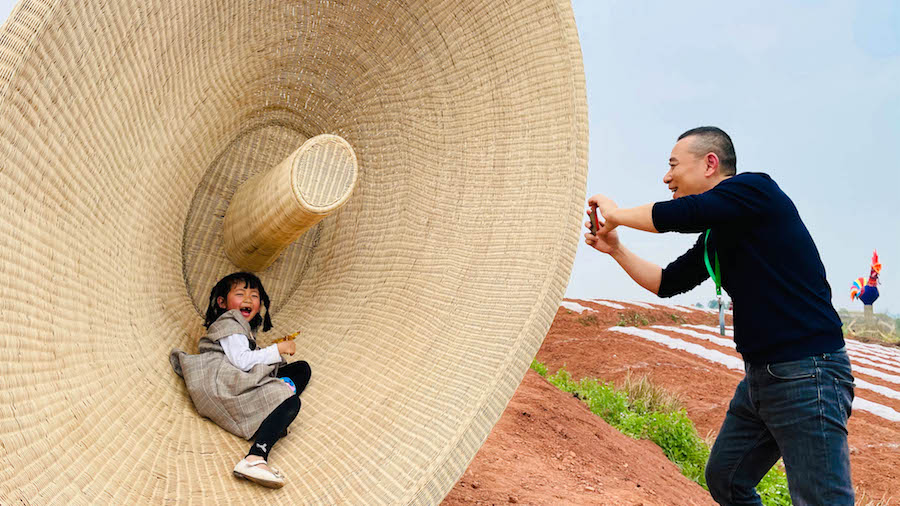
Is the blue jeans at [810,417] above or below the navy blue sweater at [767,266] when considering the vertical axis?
below

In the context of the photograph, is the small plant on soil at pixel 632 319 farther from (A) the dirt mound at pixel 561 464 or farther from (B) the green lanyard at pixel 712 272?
(B) the green lanyard at pixel 712 272

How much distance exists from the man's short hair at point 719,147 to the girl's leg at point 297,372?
1380mm

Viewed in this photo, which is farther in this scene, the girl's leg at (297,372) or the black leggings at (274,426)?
the girl's leg at (297,372)

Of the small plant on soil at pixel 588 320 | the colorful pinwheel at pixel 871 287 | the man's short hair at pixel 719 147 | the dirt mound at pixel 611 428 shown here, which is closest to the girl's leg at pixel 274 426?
the dirt mound at pixel 611 428

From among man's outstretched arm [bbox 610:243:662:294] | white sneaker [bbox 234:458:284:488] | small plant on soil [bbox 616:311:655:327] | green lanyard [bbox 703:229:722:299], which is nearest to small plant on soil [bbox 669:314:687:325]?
small plant on soil [bbox 616:311:655:327]

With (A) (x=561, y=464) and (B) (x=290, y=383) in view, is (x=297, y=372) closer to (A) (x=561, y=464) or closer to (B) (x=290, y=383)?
(B) (x=290, y=383)

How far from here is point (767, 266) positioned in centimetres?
184

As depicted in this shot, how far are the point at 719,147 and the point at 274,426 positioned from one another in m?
1.52

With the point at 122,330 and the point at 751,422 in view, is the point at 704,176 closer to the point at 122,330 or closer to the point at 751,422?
the point at 751,422

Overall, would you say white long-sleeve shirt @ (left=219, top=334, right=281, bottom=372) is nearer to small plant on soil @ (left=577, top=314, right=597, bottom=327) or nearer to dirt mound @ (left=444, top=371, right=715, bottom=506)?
dirt mound @ (left=444, top=371, right=715, bottom=506)

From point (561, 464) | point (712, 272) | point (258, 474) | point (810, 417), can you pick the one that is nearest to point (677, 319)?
point (561, 464)

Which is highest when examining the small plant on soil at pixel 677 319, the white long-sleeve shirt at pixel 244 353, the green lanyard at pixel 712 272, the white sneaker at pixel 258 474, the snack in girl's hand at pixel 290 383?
the green lanyard at pixel 712 272

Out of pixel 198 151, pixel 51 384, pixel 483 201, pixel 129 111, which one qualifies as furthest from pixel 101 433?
pixel 483 201

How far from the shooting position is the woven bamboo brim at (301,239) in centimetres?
139
